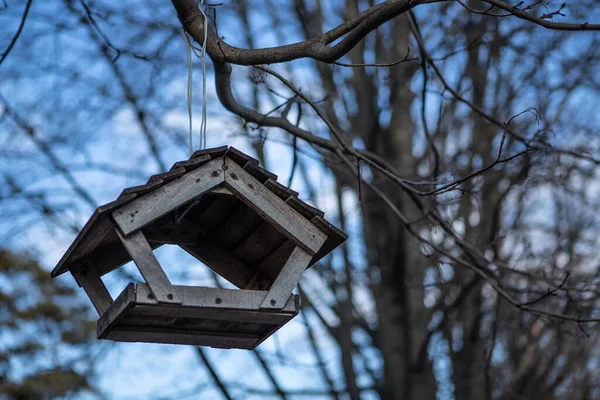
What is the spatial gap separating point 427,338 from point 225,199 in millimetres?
3564

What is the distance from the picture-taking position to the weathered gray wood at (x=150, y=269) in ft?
8.87

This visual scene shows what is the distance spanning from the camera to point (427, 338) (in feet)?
20.8

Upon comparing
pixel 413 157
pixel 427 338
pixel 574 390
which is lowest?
pixel 427 338

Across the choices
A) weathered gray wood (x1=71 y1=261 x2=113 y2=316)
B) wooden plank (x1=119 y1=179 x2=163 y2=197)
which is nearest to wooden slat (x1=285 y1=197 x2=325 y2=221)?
wooden plank (x1=119 y1=179 x2=163 y2=197)

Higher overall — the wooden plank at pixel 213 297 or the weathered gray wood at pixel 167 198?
the weathered gray wood at pixel 167 198

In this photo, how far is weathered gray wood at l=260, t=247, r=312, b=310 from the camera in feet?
9.50

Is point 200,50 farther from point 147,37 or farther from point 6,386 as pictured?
point 6,386

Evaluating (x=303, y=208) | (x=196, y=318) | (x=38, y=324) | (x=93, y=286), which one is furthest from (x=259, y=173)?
(x=38, y=324)

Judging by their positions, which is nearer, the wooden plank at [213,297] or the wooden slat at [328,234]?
the wooden plank at [213,297]

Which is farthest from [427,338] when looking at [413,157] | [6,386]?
[6,386]

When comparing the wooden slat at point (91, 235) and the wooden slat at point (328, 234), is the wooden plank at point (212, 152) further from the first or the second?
the wooden slat at point (328, 234)

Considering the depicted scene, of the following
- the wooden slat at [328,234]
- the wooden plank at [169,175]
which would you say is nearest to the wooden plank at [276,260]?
the wooden slat at [328,234]

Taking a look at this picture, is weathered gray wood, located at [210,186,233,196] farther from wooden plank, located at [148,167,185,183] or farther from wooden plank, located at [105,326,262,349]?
wooden plank, located at [105,326,262,349]

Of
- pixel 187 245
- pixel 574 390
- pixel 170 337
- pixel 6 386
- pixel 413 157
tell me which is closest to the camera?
pixel 170 337
